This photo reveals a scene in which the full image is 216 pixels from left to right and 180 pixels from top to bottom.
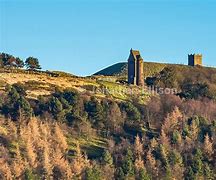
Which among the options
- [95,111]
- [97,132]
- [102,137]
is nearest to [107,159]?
[102,137]

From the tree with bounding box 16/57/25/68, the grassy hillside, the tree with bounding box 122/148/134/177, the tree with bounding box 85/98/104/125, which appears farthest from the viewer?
the tree with bounding box 16/57/25/68

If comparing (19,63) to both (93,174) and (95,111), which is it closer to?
(95,111)

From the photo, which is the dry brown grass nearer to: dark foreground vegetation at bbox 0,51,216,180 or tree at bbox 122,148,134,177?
dark foreground vegetation at bbox 0,51,216,180

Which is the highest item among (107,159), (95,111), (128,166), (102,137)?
(95,111)

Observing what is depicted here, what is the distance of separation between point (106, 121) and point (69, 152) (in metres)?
16.1

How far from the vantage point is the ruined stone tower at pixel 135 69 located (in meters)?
167

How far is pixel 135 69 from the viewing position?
169000mm

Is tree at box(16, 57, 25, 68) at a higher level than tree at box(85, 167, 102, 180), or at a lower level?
higher

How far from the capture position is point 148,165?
10181cm

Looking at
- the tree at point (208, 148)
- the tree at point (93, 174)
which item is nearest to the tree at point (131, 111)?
the tree at point (208, 148)

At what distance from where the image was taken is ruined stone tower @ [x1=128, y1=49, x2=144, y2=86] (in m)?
167

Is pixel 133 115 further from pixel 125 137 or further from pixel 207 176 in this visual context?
pixel 207 176

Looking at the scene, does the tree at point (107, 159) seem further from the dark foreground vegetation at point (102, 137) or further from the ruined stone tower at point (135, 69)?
the ruined stone tower at point (135, 69)

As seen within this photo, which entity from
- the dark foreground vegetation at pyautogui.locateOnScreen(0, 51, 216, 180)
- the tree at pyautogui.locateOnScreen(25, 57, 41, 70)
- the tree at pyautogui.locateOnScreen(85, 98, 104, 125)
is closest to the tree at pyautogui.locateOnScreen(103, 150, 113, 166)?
the dark foreground vegetation at pyautogui.locateOnScreen(0, 51, 216, 180)
